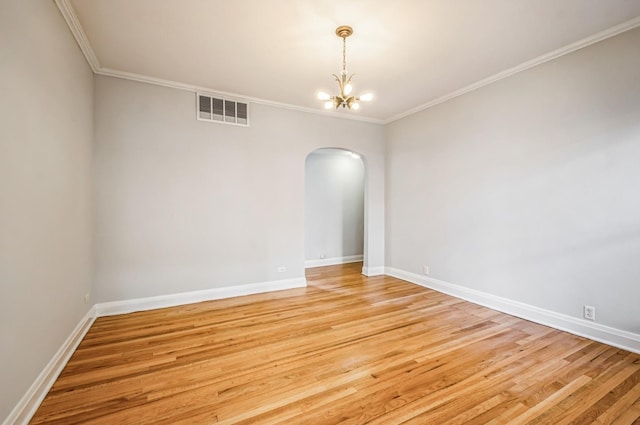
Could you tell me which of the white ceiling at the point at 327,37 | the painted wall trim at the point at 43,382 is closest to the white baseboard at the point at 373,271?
the white ceiling at the point at 327,37

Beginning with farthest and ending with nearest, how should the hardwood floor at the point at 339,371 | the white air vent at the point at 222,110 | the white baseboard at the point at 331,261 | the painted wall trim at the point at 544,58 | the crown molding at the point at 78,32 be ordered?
the white baseboard at the point at 331,261 → the white air vent at the point at 222,110 → the painted wall trim at the point at 544,58 → the crown molding at the point at 78,32 → the hardwood floor at the point at 339,371

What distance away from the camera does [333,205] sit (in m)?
6.77

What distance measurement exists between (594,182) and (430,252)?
2.29 m

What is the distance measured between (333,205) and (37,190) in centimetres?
535

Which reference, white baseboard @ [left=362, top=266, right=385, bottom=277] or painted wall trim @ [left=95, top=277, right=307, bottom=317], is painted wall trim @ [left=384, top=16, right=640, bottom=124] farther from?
painted wall trim @ [left=95, top=277, right=307, bottom=317]

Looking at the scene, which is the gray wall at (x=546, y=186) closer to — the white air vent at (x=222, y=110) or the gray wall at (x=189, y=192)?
the gray wall at (x=189, y=192)

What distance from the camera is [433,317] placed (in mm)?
3438

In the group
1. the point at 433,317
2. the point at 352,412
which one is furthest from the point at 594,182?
the point at 352,412

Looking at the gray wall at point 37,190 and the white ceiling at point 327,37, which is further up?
the white ceiling at point 327,37

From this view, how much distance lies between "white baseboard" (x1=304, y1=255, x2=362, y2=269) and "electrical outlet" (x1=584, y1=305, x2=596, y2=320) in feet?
14.8

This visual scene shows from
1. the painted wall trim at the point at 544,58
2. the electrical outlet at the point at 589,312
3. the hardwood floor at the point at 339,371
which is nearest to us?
the hardwood floor at the point at 339,371

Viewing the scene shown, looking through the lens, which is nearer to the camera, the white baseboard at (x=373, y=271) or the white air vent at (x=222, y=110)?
the white air vent at (x=222, y=110)

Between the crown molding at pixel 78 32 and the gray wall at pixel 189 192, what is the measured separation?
0.95 feet

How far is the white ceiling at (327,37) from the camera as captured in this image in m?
2.38
